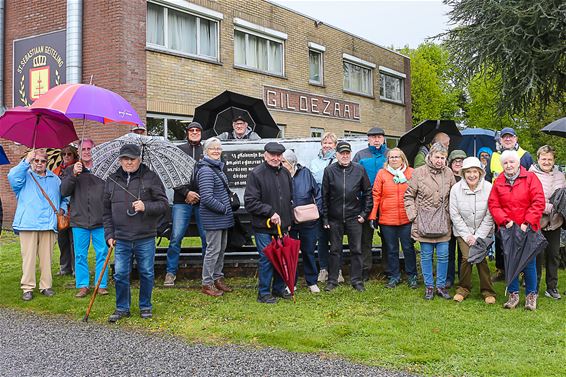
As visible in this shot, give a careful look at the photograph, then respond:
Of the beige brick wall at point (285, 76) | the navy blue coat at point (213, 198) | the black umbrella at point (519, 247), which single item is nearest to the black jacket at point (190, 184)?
the navy blue coat at point (213, 198)

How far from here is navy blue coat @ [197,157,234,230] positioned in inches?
282

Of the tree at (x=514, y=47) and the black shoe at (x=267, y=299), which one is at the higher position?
the tree at (x=514, y=47)

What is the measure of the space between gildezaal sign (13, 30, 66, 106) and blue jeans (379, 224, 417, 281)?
34.0ft

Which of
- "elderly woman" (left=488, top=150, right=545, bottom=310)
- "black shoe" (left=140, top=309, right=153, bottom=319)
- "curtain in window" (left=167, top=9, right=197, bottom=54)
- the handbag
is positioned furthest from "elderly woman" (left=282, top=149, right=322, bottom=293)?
"curtain in window" (left=167, top=9, right=197, bottom=54)

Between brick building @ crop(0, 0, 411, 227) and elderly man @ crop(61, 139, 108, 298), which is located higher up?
brick building @ crop(0, 0, 411, 227)

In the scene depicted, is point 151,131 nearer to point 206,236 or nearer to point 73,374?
point 206,236

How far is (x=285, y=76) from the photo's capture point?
19.4m

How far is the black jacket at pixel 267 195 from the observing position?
707 cm

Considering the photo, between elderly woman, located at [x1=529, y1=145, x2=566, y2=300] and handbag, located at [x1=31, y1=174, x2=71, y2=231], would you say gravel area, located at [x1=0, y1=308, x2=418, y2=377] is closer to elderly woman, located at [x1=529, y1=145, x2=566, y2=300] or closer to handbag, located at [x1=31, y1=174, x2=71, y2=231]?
handbag, located at [x1=31, y1=174, x2=71, y2=231]

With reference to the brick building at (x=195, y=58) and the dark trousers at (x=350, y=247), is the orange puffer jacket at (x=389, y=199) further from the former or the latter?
the brick building at (x=195, y=58)

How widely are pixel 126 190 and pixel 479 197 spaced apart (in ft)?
13.4

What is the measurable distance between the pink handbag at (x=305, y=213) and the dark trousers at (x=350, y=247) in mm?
417

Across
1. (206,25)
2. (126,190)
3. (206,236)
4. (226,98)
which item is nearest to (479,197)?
(206,236)

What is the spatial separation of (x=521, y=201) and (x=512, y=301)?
1154mm
